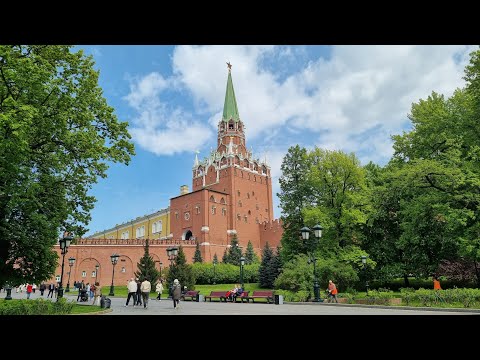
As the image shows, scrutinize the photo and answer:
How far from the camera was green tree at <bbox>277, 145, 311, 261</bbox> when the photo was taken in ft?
115

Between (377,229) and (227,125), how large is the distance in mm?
52840

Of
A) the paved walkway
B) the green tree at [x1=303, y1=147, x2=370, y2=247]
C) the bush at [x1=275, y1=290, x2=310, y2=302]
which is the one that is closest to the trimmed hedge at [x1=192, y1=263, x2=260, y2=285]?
the green tree at [x1=303, y1=147, x2=370, y2=247]

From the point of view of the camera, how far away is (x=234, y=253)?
61.7m

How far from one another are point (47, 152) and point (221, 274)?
35.2m

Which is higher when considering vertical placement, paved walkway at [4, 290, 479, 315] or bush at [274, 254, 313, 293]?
bush at [274, 254, 313, 293]

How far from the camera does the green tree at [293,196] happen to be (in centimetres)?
3491

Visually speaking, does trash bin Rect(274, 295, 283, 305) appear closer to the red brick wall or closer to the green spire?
the red brick wall

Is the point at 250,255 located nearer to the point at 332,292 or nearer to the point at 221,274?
the point at 221,274

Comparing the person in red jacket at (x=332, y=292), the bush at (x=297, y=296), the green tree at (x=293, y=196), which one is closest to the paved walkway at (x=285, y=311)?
the person in red jacket at (x=332, y=292)

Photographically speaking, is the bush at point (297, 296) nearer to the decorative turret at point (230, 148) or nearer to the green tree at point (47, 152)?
the green tree at point (47, 152)

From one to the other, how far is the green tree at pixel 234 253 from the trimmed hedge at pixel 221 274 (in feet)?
21.4

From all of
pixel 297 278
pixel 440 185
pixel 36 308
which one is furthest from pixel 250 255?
pixel 36 308

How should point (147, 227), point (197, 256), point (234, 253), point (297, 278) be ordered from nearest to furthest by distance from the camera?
point (297, 278)
point (197, 256)
point (234, 253)
point (147, 227)

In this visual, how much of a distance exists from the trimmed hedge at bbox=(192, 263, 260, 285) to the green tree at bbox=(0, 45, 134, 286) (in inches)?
1193
